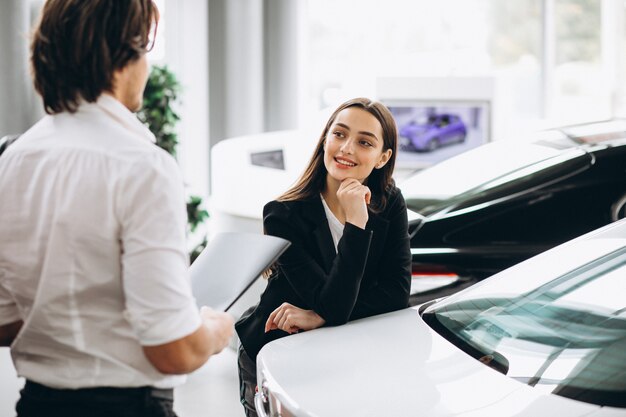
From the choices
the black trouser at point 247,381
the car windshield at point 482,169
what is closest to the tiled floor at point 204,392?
the car windshield at point 482,169

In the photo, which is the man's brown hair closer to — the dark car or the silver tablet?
the silver tablet

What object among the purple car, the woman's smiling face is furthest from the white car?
the purple car

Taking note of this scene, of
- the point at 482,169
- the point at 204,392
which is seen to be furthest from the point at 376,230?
the point at 204,392

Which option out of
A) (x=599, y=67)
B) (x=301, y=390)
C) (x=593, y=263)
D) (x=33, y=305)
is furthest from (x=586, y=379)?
(x=599, y=67)

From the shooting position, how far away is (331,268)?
2170mm

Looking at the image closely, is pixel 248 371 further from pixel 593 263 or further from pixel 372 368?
pixel 593 263

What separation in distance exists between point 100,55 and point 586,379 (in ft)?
3.60

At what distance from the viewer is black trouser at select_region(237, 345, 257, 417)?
7.08 ft

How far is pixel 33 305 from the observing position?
127cm

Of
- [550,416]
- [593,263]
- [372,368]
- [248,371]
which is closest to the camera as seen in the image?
[550,416]

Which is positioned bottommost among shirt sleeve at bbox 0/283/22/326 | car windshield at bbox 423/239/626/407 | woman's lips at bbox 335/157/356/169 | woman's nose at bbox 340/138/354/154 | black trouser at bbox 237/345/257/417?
black trouser at bbox 237/345/257/417

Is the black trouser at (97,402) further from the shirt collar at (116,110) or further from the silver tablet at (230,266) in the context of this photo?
the shirt collar at (116,110)

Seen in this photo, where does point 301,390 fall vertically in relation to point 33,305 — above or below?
below

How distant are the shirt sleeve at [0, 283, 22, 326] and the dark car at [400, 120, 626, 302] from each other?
5.56 feet
